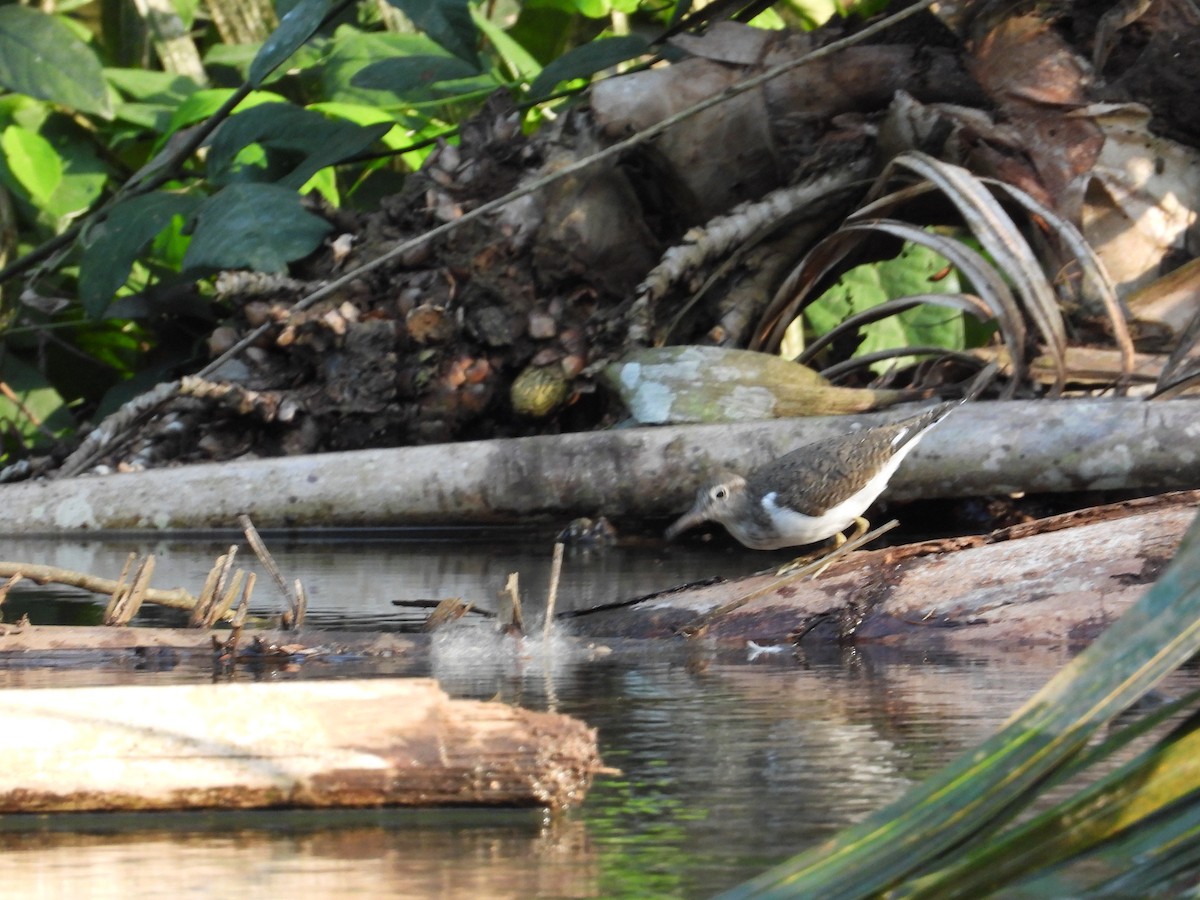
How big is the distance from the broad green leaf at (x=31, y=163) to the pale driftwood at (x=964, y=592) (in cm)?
556

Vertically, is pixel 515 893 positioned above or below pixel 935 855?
below

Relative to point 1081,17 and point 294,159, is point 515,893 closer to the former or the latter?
point 1081,17

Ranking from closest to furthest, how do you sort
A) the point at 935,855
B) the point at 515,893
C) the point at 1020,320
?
the point at 935,855, the point at 515,893, the point at 1020,320

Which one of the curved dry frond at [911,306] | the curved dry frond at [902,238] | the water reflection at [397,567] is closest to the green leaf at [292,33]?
the water reflection at [397,567]

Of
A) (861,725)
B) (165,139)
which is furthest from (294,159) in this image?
(861,725)

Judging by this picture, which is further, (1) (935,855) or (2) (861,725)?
(2) (861,725)

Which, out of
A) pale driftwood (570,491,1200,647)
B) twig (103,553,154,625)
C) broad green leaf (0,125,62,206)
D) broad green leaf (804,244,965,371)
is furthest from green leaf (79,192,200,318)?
pale driftwood (570,491,1200,647)

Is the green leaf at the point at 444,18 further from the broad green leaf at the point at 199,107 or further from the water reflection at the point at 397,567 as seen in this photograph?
the water reflection at the point at 397,567

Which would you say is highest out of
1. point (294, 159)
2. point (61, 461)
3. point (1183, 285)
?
point (294, 159)

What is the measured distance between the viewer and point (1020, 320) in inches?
226

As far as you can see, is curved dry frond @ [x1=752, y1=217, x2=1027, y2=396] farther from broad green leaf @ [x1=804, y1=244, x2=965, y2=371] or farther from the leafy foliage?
the leafy foliage

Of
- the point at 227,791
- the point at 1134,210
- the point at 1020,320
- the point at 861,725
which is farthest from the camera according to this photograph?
the point at 1134,210

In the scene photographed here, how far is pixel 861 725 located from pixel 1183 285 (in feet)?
13.0

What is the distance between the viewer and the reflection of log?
2.00 meters
